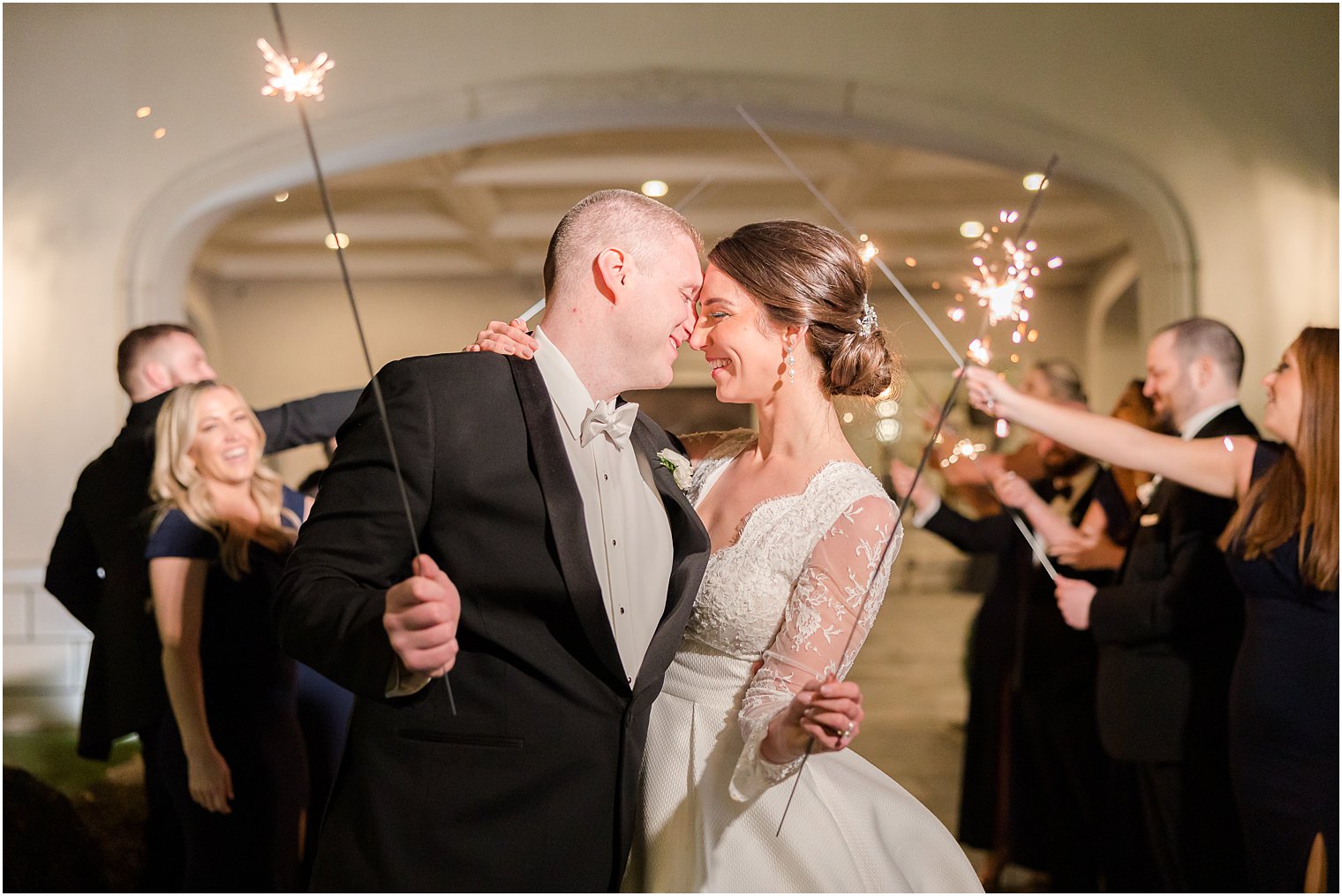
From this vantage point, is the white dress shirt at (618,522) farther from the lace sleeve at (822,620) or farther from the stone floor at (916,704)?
the stone floor at (916,704)

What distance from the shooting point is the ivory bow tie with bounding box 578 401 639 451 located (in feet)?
4.67

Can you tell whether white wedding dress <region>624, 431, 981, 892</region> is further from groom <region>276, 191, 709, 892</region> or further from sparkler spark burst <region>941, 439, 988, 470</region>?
sparkler spark burst <region>941, 439, 988, 470</region>

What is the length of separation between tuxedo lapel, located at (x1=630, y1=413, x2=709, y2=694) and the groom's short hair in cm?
27

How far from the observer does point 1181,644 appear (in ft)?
10.4

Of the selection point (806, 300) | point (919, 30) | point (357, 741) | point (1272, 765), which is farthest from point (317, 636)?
point (919, 30)

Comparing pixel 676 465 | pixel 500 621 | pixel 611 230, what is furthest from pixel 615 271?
pixel 500 621

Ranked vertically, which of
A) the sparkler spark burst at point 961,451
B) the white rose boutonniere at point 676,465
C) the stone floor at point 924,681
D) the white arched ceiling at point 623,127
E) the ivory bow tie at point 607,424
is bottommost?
the stone floor at point 924,681

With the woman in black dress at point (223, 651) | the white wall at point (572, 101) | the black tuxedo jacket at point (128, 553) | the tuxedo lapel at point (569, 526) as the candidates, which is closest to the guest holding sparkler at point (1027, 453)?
the white wall at point (572, 101)

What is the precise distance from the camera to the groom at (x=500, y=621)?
1.31 meters

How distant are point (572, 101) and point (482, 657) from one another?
327 centimetres

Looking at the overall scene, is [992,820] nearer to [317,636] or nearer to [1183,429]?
[1183,429]

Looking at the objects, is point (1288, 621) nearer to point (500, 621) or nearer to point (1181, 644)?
point (1181, 644)

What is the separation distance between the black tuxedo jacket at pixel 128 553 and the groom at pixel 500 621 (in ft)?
5.79

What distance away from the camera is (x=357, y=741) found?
1.39m
